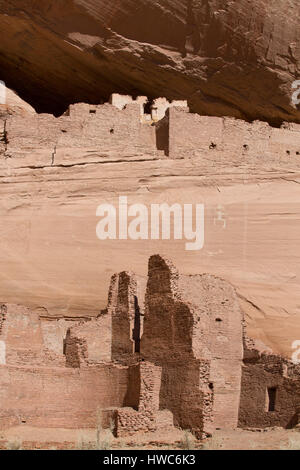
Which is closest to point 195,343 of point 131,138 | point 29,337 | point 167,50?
point 29,337

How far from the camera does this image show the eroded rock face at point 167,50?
105 ft

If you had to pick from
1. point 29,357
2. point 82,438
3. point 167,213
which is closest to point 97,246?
point 167,213

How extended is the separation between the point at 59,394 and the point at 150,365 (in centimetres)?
188

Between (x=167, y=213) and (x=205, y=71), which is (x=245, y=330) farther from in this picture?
(x=205, y=71)

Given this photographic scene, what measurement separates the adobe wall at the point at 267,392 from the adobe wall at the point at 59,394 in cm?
254

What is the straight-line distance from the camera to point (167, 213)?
31844mm

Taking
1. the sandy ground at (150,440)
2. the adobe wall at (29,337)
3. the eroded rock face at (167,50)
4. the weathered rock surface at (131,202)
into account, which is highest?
the eroded rock face at (167,50)

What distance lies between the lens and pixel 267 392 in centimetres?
2827

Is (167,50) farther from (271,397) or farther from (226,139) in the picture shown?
(271,397)

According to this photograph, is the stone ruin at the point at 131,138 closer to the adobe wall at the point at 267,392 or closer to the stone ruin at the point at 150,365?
the stone ruin at the point at 150,365

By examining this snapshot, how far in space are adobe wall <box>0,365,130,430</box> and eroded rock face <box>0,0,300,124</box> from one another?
876cm

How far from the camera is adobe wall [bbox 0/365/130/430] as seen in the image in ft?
88.1

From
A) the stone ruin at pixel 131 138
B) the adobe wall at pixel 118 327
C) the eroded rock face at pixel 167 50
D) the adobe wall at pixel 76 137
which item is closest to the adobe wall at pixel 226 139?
the stone ruin at pixel 131 138

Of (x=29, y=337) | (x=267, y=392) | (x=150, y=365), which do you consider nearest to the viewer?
(x=150, y=365)
